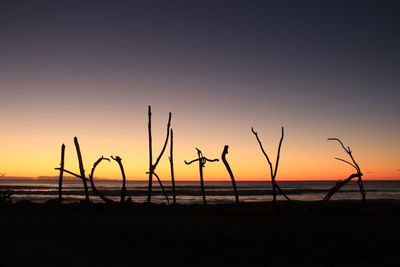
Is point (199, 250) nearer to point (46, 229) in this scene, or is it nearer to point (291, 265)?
point (291, 265)

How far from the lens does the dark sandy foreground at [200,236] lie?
7.83 meters

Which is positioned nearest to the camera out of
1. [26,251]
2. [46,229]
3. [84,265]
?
[84,265]

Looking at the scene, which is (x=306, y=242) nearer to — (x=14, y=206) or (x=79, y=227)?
(x=79, y=227)

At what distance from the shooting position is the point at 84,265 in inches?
283

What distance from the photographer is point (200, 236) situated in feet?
34.6

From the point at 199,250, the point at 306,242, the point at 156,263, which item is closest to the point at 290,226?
the point at 306,242

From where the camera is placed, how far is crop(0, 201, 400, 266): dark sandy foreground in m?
7.83

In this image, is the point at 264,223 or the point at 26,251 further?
the point at 264,223

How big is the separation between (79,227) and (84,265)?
4.72m

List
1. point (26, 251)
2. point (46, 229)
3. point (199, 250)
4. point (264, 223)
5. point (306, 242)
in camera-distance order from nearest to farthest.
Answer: point (26, 251)
point (199, 250)
point (306, 242)
point (46, 229)
point (264, 223)

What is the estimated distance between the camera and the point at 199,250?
888 centimetres

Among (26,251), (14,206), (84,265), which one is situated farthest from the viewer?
(14,206)

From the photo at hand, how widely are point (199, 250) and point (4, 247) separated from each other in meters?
4.38

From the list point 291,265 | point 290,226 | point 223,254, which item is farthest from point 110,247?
point 290,226
